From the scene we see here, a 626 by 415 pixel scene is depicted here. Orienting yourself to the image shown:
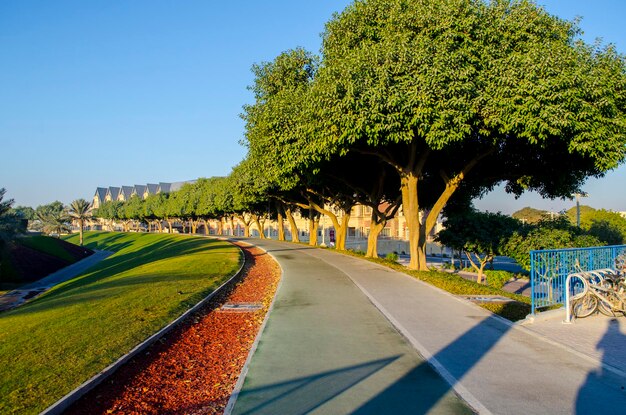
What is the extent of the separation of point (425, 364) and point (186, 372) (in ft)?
11.7

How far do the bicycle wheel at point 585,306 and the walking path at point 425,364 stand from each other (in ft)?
0.70

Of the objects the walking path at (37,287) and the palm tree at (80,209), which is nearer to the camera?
the walking path at (37,287)

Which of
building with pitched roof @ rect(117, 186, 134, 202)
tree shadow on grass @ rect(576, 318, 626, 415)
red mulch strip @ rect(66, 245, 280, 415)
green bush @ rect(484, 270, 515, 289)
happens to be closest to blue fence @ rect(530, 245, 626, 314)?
tree shadow on grass @ rect(576, 318, 626, 415)

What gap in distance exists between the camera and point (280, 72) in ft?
82.7

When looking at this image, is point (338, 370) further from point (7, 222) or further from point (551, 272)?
point (7, 222)

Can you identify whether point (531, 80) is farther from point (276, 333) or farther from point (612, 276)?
point (276, 333)

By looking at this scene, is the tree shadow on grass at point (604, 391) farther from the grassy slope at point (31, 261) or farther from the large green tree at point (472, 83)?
the grassy slope at point (31, 261)

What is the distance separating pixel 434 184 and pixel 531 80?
13.7 meters

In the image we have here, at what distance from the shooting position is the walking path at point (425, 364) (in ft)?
17.6

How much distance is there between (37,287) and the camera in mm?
35938

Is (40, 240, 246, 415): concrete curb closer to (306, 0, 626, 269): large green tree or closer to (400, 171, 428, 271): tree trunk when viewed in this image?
(306, 0, 626, 269): large green tree

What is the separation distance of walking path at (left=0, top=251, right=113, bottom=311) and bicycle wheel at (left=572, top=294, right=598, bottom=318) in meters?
25.8

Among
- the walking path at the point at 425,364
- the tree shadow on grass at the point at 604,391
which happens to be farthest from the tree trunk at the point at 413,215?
the tree shadow on grass at the point at 604,391

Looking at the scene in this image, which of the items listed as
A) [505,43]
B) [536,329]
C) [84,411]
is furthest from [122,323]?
[505,43]
